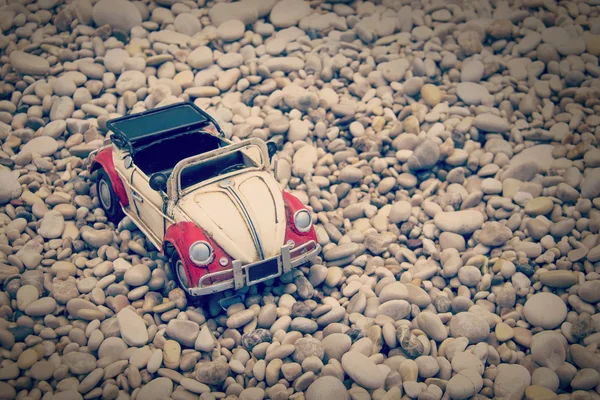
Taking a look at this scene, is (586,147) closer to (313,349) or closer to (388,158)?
(388,158)

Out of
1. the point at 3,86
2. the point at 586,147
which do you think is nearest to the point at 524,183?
the point at 586,147

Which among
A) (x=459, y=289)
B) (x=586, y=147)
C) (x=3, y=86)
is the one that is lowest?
(x=459, y=289)

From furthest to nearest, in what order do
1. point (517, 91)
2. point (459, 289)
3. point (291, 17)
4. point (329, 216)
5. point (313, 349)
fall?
point (291, 17) → point (517, 91) → point (329, 216) → point (459, 289) → point (313, 349)

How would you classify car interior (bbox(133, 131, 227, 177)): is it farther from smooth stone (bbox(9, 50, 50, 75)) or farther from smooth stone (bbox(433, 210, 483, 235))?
smooth stone (bbox(9, 50, 50, 75))

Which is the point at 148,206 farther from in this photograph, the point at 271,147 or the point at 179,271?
the point at 271,147

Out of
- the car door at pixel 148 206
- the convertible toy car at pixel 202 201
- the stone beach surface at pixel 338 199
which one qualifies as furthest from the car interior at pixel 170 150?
the stone beach surface at pixel 338 199

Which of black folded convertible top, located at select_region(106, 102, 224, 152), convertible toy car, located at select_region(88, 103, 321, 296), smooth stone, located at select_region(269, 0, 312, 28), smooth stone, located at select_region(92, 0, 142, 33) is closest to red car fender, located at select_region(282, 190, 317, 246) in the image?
convertible toy car, located at select_region(88, 103, 321, 296)
